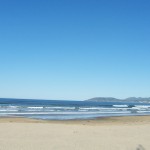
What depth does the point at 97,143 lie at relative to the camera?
12938mm

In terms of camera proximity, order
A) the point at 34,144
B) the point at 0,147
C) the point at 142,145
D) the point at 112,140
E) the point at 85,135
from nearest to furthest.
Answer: the point at 0,147 < the point at 34,144 < the point at 142,145 < the point at 112,140 < the point at 85,135

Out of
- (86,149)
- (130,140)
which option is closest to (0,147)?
(86,149)

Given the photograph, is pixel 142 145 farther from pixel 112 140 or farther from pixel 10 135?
pixel 10 135

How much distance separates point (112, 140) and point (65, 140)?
7.28 ft

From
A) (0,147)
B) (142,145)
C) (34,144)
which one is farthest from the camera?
(142,145)

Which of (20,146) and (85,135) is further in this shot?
(85,135)

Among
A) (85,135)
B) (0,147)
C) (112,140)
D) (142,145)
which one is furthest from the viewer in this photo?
(85,135)

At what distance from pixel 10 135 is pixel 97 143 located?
416 centimetres

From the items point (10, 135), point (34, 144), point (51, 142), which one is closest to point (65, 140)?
point (51, 142)

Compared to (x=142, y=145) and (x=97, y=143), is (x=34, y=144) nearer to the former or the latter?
(x=97, y=143)

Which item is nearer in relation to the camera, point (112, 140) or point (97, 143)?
point (97, 143)

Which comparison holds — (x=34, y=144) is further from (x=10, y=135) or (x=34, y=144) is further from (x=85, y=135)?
(x=85, y=135)

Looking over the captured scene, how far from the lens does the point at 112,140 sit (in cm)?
1391

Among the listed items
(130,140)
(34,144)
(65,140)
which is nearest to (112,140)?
(130,140)
